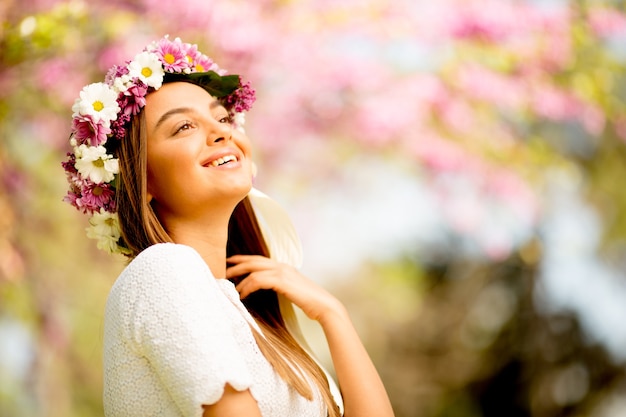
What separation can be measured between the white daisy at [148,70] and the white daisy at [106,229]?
29 cm

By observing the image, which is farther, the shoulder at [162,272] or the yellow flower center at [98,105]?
the yellow flower center at [98,105]

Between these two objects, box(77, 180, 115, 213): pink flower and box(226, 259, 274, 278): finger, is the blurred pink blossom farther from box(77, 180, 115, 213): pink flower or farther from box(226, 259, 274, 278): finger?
box(77, 180, 115, 213): pink flower

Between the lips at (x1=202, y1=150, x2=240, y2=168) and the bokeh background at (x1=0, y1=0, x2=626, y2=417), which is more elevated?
the bokeh background at (x1=0, y1=0, x2=626, y2=417)

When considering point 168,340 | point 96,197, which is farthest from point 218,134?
point 168,340

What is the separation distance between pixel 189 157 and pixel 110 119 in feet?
0.59

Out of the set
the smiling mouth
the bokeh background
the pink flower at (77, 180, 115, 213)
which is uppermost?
the bokeh background

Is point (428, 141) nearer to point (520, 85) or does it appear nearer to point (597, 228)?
point (520, 85)

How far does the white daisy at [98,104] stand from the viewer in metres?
1.53

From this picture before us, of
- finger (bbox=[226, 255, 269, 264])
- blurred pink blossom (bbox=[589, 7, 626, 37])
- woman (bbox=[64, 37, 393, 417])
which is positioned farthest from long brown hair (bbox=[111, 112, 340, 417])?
blurred pink blossom (bbox=[589, 7, 626, 37])

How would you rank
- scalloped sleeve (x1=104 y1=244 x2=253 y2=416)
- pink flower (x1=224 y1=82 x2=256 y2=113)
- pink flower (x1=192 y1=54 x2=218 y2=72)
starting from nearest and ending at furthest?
scalloped sleeve (x1=104 y1=244 x2=253 y2=416) < pink flower (x1=192 y1=54 x2=218 y2=72) < pink flower (x1=224 y1=82 x2=256 y2=113)

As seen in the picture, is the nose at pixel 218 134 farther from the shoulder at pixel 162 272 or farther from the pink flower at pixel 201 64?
the shoulder at pixel 162 272

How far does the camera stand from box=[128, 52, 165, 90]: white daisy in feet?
5.15

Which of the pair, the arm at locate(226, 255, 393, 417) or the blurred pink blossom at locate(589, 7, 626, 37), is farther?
the blurred pink blossom at locate(589, 7, 626, 37)

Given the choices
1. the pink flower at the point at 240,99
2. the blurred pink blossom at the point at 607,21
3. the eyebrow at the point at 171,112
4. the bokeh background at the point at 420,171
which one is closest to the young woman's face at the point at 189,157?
the eyebrow at the point at 171,112
